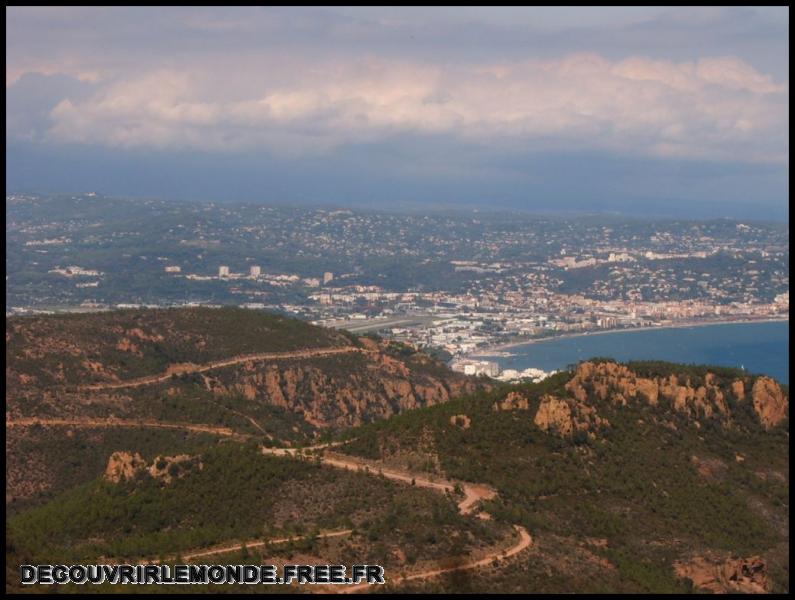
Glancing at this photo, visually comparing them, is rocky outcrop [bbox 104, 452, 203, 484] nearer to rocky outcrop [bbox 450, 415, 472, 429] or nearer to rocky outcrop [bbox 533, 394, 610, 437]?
rocky outcrop [bbox 450, 415, 472, 429]

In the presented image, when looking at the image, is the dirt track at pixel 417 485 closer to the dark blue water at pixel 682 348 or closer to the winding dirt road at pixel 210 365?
the winding dirt road at pixel 210 365

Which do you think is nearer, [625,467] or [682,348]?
[625,467]

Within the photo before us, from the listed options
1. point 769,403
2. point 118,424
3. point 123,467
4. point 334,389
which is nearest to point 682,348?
point 334,389

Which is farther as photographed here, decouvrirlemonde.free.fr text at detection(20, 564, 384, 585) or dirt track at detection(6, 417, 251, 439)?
dirt track at detection(6, 417, 251, 439)

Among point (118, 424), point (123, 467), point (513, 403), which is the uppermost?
point (513, 403)


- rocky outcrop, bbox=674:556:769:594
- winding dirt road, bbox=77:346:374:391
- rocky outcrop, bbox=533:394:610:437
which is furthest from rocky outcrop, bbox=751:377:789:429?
winding dirt road, bbox=77:346:374:391

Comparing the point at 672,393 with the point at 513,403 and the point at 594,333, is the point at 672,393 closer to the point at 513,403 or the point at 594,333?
the point at 513,403
